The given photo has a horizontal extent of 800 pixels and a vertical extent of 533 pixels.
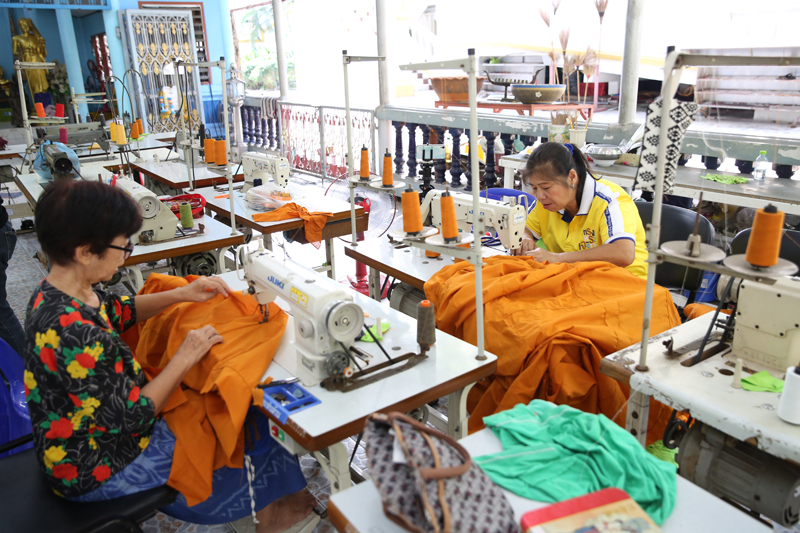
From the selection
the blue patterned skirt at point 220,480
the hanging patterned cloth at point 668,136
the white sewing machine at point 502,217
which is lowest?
the blue patterned skirt at point 220,480

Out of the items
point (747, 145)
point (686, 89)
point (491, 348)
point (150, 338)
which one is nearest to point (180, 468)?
point (150, 338)

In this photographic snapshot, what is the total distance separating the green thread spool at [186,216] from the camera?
10.5 ft

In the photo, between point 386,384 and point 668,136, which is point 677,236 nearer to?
point 668,136

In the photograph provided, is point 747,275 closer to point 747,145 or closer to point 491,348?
point 491,348

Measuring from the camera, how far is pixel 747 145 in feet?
12.3

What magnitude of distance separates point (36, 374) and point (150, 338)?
60 centimetres

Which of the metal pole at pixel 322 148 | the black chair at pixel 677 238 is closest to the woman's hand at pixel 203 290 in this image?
the black chair at pixel 677 238

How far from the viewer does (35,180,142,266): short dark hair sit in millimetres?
1402

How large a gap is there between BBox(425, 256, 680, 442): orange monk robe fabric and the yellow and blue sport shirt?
1.11 ft

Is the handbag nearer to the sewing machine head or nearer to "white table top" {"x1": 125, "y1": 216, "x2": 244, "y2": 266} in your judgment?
the sewing machine head

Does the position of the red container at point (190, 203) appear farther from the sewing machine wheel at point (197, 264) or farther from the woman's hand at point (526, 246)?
the woman's hand at point (526, 246)

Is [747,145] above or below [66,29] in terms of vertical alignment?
below

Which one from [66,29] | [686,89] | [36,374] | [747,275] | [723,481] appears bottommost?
[723,481]

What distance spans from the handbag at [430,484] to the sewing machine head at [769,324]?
0.98 m
